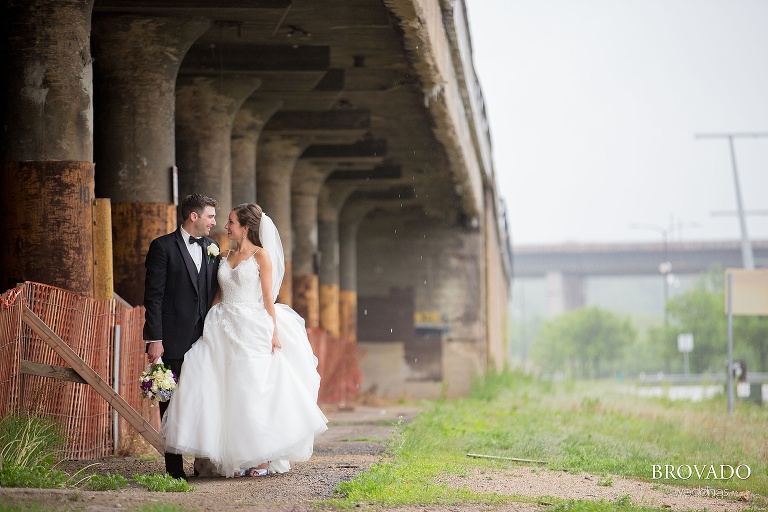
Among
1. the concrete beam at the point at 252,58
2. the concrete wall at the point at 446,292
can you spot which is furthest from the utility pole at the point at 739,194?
the concrete beam at the point at 252,58

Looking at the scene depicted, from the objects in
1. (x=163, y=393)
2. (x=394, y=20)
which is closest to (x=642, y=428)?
(x=394, y=20)

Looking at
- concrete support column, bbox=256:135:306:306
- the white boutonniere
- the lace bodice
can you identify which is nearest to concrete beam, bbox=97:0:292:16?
the white boutonniere

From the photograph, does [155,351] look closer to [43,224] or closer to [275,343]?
[275,343]

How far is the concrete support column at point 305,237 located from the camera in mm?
27047

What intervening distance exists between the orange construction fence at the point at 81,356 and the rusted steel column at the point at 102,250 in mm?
277

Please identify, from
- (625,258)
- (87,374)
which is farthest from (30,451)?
(625,258)

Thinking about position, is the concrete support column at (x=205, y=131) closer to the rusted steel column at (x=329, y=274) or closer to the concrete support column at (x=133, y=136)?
the concrete support column at (x=133, y=136)

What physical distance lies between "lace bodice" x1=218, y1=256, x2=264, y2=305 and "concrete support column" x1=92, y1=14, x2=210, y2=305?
506 centimetres

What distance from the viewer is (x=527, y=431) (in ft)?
46.6

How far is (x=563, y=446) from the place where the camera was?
1234cm

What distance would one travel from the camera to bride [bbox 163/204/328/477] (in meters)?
8.64

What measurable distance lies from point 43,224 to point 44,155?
0.63 meters

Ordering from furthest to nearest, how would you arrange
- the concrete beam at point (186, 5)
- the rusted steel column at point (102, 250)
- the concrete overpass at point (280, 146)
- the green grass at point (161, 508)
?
the concrete beam at point (186, 5)
the rusted steel column at point (102, 250)
the concrete overpass at point (280, 146)
the green grass at point (161, 508)

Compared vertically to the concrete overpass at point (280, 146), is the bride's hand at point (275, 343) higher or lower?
lower
